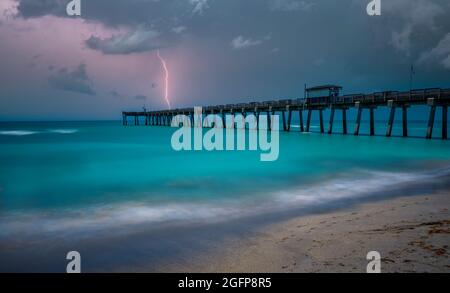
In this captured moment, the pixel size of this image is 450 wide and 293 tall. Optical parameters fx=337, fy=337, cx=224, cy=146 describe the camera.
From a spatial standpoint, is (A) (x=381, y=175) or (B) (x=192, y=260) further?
(A) (x=381, y=175)

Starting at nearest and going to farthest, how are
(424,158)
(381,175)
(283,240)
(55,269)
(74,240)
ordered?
(55,269), (283,240), (74,240), (381,175), (424,158)

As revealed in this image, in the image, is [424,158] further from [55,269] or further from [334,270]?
[55,269]

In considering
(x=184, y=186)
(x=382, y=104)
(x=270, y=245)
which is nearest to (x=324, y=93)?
(x=382, y=104)

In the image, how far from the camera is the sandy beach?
4512mm

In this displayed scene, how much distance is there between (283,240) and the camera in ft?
19.6

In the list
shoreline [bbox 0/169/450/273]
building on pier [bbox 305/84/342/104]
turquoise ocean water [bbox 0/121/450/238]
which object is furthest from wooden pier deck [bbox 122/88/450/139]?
shoreline [bbox 0/169/450/273]

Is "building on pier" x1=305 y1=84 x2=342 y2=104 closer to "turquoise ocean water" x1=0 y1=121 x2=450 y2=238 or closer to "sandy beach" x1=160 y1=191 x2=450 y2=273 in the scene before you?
"turquoise ocean water" x1=0 y1=121 x2=450 y2=238

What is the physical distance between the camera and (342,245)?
210 inches

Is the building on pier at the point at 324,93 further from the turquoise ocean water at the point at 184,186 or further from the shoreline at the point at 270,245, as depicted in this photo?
the shoreline at the point at 270,245

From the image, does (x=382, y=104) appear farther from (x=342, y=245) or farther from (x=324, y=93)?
(x=342, y=245)

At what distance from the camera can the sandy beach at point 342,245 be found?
451 cm
